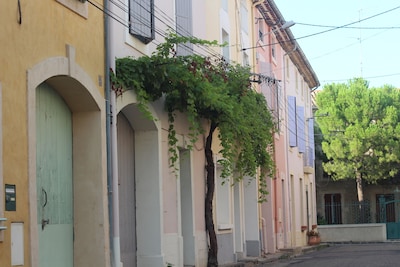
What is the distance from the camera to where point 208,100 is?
13.6 m

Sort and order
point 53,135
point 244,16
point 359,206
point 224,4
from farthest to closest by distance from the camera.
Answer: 1. point 359,206
2. point 244,16
3. point 224,4
4. point 53,135

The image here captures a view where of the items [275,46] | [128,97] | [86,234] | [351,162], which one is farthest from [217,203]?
[351,162]

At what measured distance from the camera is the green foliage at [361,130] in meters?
40.4

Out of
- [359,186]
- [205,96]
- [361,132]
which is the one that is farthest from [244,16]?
[359,186]

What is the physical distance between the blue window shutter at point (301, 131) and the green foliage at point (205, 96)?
13.5m

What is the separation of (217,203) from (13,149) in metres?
10.3

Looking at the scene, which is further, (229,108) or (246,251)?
(246,251)

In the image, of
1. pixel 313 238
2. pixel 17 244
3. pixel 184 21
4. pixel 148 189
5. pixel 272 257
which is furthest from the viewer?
pixel 313 238

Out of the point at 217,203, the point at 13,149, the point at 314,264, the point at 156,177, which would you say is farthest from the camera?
the point at 314,264

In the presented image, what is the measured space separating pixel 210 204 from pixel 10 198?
8412mm

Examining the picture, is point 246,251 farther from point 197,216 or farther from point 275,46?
point 275,46

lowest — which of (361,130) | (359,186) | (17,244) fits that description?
(17,244)

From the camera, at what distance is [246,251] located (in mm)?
21734

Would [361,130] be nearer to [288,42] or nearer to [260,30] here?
[288,42]
